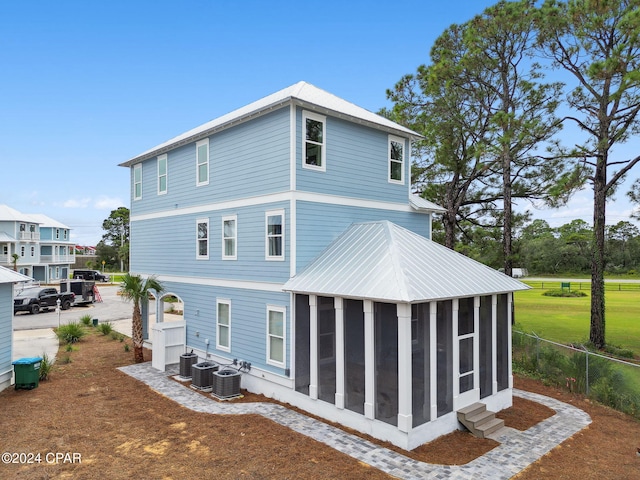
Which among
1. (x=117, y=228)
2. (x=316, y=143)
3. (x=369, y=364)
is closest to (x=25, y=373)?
(x=369, y=364)

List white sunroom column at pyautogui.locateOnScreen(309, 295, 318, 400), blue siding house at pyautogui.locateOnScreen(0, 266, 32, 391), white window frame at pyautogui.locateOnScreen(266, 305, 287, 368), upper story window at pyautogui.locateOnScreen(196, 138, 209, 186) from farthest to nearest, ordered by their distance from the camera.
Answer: upper story window at pyautogui.locateOnScreen(196, 138, 209, 186)
blue siding house at pyautogui.locateOnScreen(0, 266, 32, 391)
white window frame at pyautogui.locateOnScreen(266, 305, 287, 368)
white sunroom column at pyautogui.locateOnScreen(309, 295, 318, 400)

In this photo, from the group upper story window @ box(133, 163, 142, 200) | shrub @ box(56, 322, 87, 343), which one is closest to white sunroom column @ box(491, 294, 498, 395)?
upper story window @ box(133, 163, 142, 200)

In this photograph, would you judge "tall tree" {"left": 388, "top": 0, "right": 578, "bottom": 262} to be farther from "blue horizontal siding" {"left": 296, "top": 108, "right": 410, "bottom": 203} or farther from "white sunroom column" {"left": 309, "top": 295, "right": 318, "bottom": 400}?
"white sunroom column" {"left": 309, "top": 295, "right": 318, "bottom": 400}

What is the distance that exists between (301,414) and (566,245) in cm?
5910

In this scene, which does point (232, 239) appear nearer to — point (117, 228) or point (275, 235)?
point (275, 235)

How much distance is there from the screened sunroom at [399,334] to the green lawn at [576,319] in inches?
416

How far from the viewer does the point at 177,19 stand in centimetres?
1778

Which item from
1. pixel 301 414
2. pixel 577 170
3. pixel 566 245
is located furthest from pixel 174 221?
pixel 566 245

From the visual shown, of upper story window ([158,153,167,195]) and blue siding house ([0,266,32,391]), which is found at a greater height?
upper story window ([158,153,167,195])

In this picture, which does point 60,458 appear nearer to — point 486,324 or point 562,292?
point 486,324

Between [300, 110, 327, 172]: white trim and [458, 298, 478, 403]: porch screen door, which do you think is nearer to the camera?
[458, 298, 478, 403]: porch screen door

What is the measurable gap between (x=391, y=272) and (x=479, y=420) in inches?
159

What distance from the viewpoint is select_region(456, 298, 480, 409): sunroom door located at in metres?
9.45

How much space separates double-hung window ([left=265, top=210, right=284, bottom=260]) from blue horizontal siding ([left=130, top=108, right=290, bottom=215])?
734 mm
